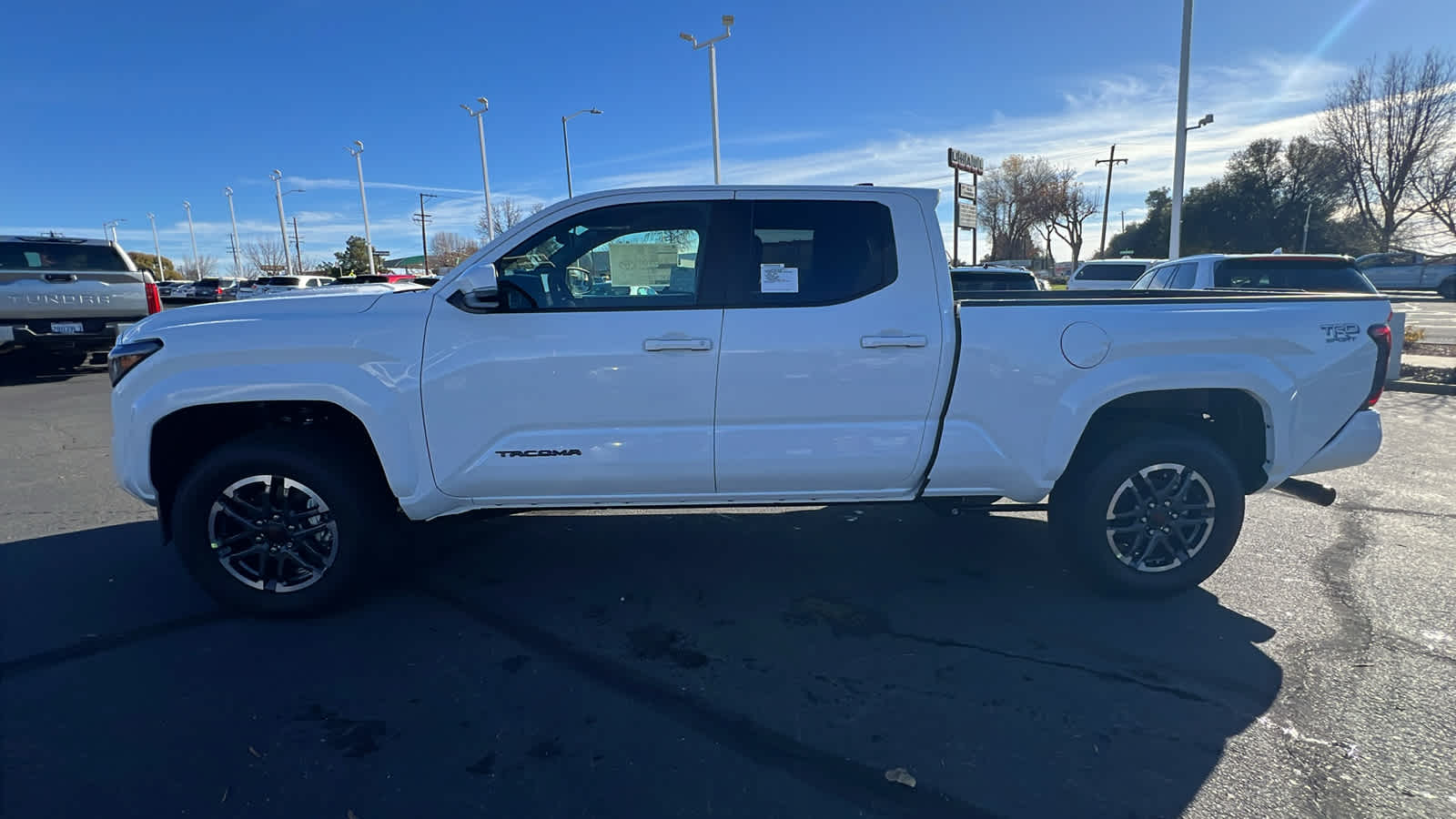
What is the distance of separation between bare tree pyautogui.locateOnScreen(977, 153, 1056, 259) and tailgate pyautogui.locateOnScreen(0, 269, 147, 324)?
5782cm

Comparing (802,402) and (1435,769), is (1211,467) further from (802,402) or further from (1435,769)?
(802,402)

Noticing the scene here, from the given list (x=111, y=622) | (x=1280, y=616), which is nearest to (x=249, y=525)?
(x=111, y=622)

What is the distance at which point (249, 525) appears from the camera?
353 cm

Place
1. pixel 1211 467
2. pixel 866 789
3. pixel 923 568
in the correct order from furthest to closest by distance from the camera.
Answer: pixel 923 568 < pixel 1211 467 < pixel 866 789

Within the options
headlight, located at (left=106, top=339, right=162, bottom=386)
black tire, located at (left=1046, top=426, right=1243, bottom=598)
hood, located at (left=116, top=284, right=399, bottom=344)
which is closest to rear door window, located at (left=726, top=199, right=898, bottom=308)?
black tire, located at (left=1046, top=426, right=1243, bottom=598)

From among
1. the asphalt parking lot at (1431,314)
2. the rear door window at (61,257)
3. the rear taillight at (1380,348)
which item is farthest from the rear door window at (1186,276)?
the rear door window at (61,257)

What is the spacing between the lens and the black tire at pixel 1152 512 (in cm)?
364

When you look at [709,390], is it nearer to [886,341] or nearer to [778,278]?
[778,278]

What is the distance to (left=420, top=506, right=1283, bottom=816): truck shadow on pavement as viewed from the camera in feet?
8.30

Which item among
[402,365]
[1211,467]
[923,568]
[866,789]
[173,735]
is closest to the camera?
[866,789]

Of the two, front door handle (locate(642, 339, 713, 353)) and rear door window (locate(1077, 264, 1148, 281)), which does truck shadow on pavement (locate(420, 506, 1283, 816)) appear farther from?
rear door window (locate(1077, 264, 1148, 281))

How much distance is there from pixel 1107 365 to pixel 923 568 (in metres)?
1.48

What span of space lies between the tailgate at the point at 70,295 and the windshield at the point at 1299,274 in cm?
1515

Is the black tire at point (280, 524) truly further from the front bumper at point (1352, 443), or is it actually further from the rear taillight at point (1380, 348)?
the rear taillight at point (1380, 348)
